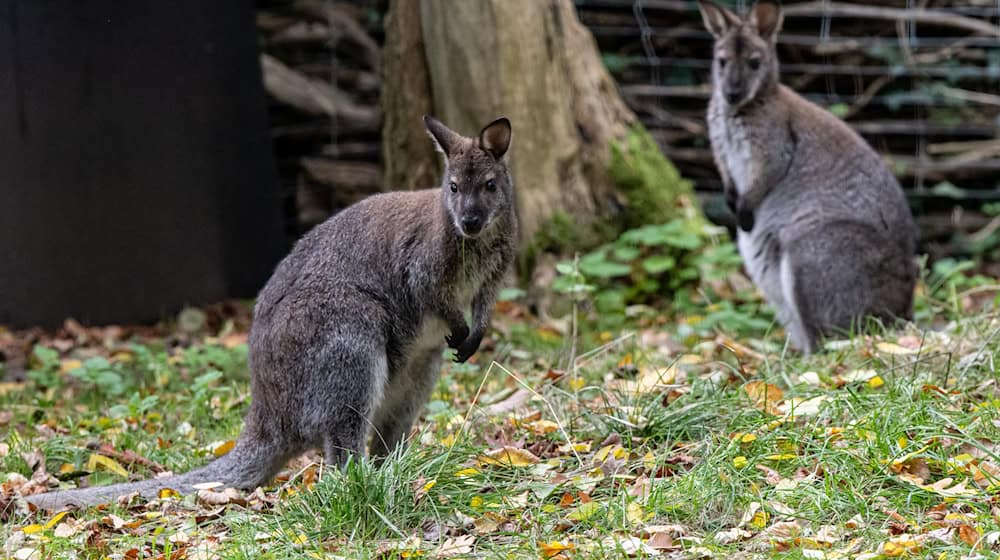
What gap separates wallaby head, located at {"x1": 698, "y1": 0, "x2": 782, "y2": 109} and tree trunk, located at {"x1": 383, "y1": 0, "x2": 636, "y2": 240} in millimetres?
1144

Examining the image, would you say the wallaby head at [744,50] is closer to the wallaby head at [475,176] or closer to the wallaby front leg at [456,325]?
the wallaby head at [475,176]

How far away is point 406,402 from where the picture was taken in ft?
16.3

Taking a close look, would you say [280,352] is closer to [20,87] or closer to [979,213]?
[20,87]

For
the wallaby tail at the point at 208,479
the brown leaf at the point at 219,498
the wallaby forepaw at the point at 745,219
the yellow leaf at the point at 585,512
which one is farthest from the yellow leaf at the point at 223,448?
the wallaby forepaw at the point at 745,219

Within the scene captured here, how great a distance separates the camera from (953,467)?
3.92 m

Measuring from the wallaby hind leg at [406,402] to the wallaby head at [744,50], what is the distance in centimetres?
319

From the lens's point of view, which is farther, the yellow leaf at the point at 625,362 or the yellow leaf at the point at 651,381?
the yellow leaf at the point at 625,362

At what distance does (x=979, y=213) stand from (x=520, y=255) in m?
4.38

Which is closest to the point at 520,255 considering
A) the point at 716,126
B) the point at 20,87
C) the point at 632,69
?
the point at 716,126

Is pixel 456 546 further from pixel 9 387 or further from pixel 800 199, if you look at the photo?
pixel 800 199

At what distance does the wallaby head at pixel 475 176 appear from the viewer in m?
4.68

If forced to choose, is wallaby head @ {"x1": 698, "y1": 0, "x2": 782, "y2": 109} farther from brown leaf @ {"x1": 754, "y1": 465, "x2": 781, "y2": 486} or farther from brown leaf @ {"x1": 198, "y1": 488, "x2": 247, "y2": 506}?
brown leaf @ {"x1": 198, "y1": 488, "x2": 247, "y2": 506}

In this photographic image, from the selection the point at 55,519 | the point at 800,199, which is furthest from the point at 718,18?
the point at 55,519

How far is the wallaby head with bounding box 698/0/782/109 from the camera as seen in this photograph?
23.7 feet
